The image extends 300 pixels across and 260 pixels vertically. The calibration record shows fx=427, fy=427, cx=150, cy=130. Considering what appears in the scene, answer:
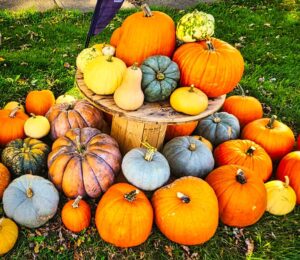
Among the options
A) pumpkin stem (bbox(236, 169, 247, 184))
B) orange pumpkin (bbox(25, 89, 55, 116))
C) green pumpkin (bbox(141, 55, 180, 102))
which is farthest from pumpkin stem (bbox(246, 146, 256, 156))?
orange pumpkin (bbox(25, 89, 55, 116))

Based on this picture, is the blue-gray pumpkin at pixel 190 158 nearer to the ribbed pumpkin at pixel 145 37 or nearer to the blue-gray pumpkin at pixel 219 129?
the blue-gray pumpkin at pixel 219 129

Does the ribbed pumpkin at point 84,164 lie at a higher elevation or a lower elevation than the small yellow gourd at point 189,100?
lower

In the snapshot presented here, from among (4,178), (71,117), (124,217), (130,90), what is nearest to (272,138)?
(130,90)

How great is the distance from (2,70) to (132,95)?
2.86 meters

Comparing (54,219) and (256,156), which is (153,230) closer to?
(54,219)

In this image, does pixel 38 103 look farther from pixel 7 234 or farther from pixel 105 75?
pixel 7 234

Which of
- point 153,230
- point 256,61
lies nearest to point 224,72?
point 153,230

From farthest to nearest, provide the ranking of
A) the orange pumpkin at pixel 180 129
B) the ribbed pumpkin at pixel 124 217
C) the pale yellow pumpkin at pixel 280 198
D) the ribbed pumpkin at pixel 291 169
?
the orange pumpkin at pixel 180 129 → the ribbed pumpkin at pixel 291 169 → the pale yellow pumpkin at pixel 280 198 → the ribbed pumpkin at pixel 124 217

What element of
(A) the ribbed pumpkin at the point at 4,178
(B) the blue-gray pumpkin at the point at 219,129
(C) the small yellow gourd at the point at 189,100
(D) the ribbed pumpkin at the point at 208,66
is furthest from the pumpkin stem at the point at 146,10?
(A) the ribbed pumpkin at the point at 4,178

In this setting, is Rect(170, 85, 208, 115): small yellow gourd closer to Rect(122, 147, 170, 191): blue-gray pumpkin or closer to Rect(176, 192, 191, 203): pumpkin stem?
Rect(122, 147, 170, 191): blue-gray pumpkin

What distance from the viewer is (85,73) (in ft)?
11.5

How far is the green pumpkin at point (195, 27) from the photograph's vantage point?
11.4ft

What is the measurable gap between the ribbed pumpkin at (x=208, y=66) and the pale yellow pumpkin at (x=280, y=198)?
97 cm

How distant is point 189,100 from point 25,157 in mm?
1535
